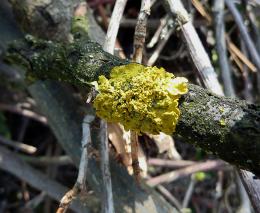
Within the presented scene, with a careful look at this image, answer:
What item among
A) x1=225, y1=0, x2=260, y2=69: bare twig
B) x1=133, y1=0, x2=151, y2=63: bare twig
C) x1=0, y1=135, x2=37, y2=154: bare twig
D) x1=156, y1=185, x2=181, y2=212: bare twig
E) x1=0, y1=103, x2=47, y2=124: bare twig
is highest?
x1=225, y1=0, x2=260, y2=69: bare twig

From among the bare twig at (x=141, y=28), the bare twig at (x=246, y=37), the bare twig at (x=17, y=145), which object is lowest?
the bare twig at (x=17, y=145)

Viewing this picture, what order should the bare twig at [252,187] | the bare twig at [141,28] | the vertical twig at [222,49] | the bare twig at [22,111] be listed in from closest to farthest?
1. the bare twig at [252,187]
2. the bare twig at [141,28]
3. the vertical twig at [222,49]
4. the bare twig at [22,111]

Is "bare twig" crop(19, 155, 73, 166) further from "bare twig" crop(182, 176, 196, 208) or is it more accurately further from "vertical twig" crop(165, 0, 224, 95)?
"vertical twig" crop(165, 0, 224, 95)

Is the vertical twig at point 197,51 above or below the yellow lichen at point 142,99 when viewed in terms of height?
above

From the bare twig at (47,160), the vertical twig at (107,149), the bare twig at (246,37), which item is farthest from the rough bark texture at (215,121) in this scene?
the bare twig at (47,160)

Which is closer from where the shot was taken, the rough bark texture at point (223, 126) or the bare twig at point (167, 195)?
the rough bark texture at point (223, 126)

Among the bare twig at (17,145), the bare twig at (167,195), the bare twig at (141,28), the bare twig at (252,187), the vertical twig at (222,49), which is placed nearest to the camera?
the bare twig at (252,187)

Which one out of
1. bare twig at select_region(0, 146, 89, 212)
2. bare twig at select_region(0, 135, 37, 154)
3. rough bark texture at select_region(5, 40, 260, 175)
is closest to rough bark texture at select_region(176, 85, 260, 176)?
rough bark texture at select_region(5, 40, 260, 175)

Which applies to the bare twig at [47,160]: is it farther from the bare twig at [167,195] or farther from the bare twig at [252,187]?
the bare twig at [252,187]
